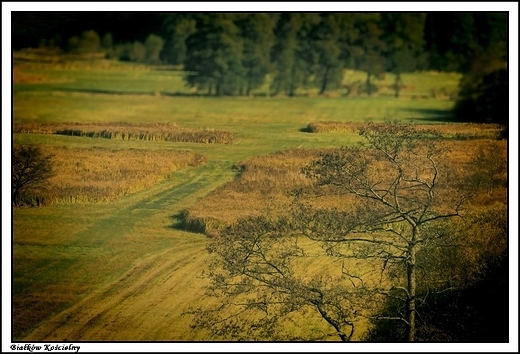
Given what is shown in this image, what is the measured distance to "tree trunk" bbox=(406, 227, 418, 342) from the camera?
6789 millimetres

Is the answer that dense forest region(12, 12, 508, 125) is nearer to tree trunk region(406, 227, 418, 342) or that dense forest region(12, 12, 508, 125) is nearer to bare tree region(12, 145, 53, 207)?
bare tree region(12, 145, 53, 207)

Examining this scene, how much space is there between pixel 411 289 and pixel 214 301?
4.51 ft

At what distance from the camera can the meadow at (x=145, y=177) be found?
6789 millimetres

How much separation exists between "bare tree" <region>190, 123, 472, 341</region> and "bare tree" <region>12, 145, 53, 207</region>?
1311 millimetres

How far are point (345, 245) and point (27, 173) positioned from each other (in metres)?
2.31

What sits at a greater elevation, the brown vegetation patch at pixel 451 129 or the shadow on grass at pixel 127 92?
the shadow on grass at pixel 127 92

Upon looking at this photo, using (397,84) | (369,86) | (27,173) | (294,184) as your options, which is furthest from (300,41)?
(27,173)

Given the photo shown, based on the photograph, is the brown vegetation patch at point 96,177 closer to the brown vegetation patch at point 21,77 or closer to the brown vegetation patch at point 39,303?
the brown vegetation patch at point 21,77

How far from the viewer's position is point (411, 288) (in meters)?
6.79

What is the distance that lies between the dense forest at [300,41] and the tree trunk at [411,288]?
100cm

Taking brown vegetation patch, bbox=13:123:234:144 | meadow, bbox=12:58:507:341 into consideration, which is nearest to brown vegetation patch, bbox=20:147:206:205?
meadow, bbox=12:58:507:341

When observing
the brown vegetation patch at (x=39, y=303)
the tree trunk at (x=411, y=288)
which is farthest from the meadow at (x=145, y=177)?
the tree trunk at (x=411, y=288)

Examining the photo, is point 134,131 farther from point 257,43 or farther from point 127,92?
point 257,43

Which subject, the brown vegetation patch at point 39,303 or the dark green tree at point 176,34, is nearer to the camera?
the brown vegetation patch at point 39,303
